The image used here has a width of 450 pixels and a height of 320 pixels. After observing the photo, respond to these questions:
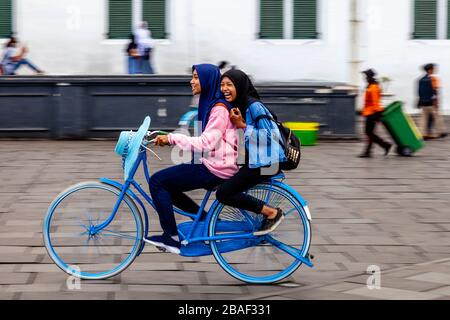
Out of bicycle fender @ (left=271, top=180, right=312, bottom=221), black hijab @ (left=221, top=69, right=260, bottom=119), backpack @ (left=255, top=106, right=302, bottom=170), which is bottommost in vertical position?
bicycle fender @ (left=271, top=180, right=312, bottom=221)

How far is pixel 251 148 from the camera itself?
6.64 meters

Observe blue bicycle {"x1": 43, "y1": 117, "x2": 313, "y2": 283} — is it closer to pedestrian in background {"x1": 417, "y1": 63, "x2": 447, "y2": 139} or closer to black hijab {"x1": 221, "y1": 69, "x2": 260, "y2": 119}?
black hijab {"x1": 221, "y1": 69, "x2": 260, "y2": 119}

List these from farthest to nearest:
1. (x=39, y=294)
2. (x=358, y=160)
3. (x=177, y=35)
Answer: (x=177, y=35), (x=358, y=160), (x=39, y=294)

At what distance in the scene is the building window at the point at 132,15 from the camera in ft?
73.0

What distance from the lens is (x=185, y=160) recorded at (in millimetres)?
6812

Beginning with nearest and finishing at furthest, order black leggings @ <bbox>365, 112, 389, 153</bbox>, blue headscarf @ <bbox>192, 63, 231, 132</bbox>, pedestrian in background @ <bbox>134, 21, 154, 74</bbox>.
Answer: blue headscarf @ <bbox>192, 63, 231, 132</bbox>
black leggings @ <bbox>365, 112, 389, 153</bbox>
pedestrian in background @ <bbox>134, 21, 154, 74</bbox>

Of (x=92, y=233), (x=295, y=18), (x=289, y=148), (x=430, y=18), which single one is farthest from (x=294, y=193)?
(x=430, y=18)

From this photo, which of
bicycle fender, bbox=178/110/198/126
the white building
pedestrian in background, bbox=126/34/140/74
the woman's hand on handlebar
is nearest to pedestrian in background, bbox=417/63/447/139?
the white building

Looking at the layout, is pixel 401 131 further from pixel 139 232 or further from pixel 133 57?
pixel 139 232

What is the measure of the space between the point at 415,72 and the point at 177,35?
17.7 ft

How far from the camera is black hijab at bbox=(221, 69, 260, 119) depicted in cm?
659

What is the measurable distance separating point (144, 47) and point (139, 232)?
1520 centimetres
